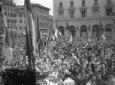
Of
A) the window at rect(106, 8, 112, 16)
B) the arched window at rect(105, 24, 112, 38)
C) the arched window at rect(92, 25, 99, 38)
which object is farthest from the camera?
the arched window at rect(92, 25, 99, 38)

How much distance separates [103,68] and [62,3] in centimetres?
5196

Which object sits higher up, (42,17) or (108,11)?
(108,11)

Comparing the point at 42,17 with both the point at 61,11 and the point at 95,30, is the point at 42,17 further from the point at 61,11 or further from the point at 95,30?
the point at 95,30

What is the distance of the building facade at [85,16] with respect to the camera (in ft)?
194

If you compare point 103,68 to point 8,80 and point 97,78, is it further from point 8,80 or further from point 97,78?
point 8,80

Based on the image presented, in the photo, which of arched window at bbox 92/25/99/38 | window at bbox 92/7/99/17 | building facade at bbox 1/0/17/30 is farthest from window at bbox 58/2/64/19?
building facade at bbox 1/0/17/30

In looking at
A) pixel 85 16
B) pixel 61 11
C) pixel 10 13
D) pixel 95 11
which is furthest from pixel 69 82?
pixel 61 11

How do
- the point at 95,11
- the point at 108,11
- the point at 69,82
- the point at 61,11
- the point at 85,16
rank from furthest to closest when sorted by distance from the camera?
the point at 61,11
the point at 85,16
the point at 95,11
the point at 108,11
the point at 69,82

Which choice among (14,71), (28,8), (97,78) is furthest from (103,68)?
(14,71)

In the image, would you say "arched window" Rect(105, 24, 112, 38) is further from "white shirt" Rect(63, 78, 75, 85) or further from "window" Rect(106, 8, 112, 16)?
"white shirt" Rect(63, 78, 75, 85)

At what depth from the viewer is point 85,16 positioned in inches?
2442

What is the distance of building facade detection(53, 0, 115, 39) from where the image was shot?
5928cm

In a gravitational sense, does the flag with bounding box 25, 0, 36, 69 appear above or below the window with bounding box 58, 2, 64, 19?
below

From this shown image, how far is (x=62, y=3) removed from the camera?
212 ft
